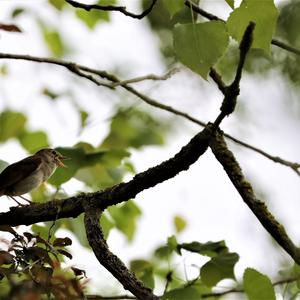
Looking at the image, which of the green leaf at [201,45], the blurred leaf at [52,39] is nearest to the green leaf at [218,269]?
the green leaf at [201,45]

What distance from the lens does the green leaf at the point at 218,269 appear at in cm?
269

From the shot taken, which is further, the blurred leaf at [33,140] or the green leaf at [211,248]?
the blurred leaf at [33,140]

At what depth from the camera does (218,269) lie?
8.88ft

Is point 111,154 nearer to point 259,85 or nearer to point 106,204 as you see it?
point 259,85

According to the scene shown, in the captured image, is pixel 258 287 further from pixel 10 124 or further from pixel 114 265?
pixel 10 124

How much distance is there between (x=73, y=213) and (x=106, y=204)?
0.17 metres

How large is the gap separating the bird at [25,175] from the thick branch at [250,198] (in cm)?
197

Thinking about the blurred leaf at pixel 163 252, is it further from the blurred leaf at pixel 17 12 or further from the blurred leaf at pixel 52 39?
the blurred leaf at pixel 52 39

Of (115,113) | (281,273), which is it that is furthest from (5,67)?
(281,273)

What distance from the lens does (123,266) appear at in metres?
1.96

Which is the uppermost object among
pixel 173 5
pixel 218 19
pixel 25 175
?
pixel 25 175

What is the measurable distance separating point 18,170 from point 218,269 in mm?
1710

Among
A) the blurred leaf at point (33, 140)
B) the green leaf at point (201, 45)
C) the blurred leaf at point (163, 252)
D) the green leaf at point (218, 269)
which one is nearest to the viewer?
the green leaf at point (201, 45)

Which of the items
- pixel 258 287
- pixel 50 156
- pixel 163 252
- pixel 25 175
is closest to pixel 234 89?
pixel 258 287
